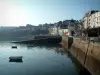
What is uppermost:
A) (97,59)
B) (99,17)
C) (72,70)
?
(99,17)

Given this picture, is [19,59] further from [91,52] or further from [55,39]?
[55,39]

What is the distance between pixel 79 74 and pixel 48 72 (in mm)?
5082

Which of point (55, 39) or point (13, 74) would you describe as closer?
point (13, 74)

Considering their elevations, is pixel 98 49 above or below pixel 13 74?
above

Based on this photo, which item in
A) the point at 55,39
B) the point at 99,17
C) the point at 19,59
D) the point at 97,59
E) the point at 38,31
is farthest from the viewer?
the point at 38,31

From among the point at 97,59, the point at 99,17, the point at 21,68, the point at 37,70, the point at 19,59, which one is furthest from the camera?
the point at 99,17

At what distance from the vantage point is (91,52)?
106 ft

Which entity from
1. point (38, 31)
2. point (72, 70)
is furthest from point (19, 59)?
point (38, 31)

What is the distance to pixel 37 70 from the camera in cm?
3466

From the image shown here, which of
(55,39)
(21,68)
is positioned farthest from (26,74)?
(55,39)

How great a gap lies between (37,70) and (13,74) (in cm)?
435

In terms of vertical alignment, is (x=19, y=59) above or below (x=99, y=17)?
below

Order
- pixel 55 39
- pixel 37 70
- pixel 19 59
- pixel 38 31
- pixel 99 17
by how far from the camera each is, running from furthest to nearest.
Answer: pixel 38 31, pixel 55 39, pixel 99 17, pixel 19 59, pixel 37 70

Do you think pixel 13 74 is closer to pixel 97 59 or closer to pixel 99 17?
pixel 97 59
